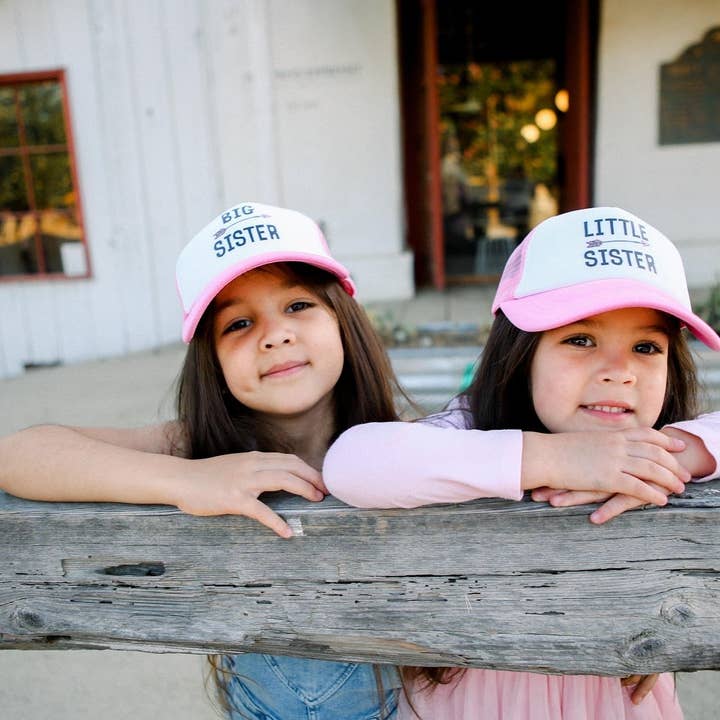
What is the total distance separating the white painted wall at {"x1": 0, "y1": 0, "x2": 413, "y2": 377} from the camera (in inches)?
225

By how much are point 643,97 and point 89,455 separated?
240 inches

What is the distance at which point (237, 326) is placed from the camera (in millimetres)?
1411

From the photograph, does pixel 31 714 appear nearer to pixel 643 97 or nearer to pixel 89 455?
pixel 89 455

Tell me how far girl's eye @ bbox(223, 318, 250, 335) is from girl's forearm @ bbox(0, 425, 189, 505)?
345 millimetres

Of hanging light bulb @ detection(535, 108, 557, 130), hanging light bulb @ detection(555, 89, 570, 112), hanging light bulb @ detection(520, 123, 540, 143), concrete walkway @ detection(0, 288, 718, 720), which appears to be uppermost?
hanging light bulb @ detection(555, 89, 570, 112)

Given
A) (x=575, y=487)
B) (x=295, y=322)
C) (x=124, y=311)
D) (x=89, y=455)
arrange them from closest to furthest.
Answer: (x=575, y=487)
(x=89, y=455)
(x=295, y=322)
(x=124, y=311)

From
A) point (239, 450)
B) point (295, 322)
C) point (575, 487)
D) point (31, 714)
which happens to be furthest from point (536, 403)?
point (31, 714)

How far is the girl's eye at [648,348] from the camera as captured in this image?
119 cm

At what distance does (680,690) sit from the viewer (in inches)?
82.4

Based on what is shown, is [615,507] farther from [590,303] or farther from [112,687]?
[112,687]

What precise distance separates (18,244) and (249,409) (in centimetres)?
577

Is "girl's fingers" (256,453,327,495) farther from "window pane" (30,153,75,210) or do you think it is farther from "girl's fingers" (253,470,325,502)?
"window pane" (30,153,75,210)

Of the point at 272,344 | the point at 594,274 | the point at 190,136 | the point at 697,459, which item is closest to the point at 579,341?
the point at 594,274

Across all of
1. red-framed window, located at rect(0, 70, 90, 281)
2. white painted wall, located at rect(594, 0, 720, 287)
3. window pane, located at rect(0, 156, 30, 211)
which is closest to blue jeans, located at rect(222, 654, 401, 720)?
red-framed window, located at rect(0, 70, 90, 281)
